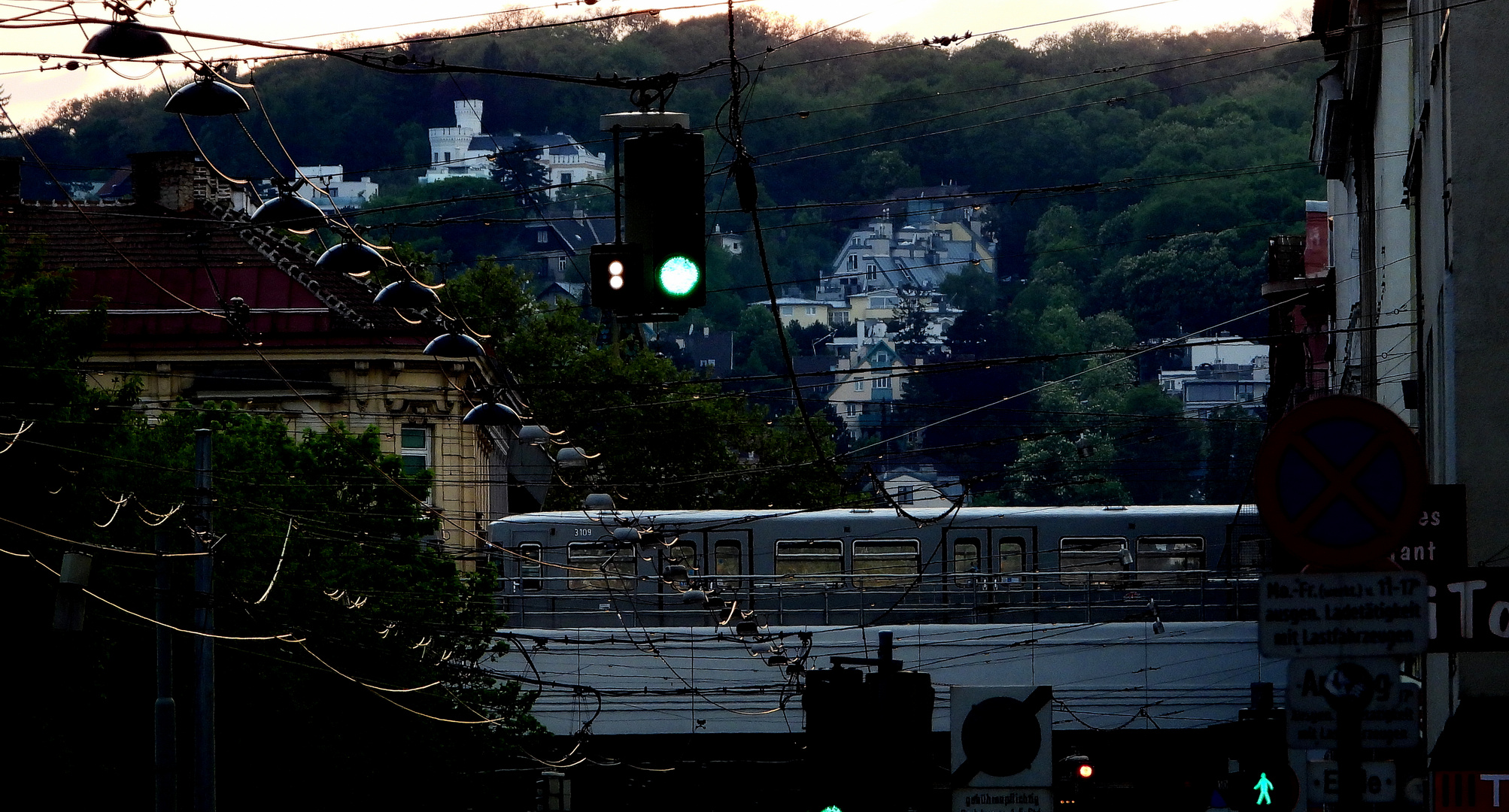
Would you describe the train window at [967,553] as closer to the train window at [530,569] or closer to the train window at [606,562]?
the train window at [606,562]

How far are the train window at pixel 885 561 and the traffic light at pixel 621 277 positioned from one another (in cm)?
2834

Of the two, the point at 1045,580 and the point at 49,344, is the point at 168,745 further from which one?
the point at 1045,580

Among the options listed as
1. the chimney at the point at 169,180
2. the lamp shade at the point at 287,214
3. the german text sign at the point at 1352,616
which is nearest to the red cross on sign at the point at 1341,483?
the german text sign at the point at 1352,616

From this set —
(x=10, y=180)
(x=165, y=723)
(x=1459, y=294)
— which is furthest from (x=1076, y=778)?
(x=10, y=180)

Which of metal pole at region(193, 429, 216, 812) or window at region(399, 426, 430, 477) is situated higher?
window at region(399, 426, 430, 477)

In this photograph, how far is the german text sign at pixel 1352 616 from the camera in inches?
292

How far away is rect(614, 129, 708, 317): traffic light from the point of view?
37.3ft

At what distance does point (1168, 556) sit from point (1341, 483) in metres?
32.5

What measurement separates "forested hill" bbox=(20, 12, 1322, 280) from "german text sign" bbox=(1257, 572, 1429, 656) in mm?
59863

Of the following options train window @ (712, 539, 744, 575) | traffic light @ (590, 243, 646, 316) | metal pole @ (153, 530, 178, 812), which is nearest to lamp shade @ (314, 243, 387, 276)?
traffic light @ (590, 243, 646, 316)

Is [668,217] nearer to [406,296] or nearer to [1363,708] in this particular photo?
[1363,708]

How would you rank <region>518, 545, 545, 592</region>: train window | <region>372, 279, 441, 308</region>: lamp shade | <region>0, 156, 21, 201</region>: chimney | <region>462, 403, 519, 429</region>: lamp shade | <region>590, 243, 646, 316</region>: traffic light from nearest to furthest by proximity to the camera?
<region>590, 243, 646, 316</region>: traffic light → <region>372, 279, 441, 308</region>: lamp shade → <region>462, 403, 519, 429</region>: lamp shade → <region>518, 545, 545, 592</region>: train window → <region>0, 156, 21, 201</region>: chimney

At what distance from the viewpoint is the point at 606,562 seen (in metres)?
→ 40.0

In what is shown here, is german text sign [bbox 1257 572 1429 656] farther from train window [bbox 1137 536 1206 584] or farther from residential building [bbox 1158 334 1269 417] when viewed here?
residential building [bbox 1158 334 1269 417]
